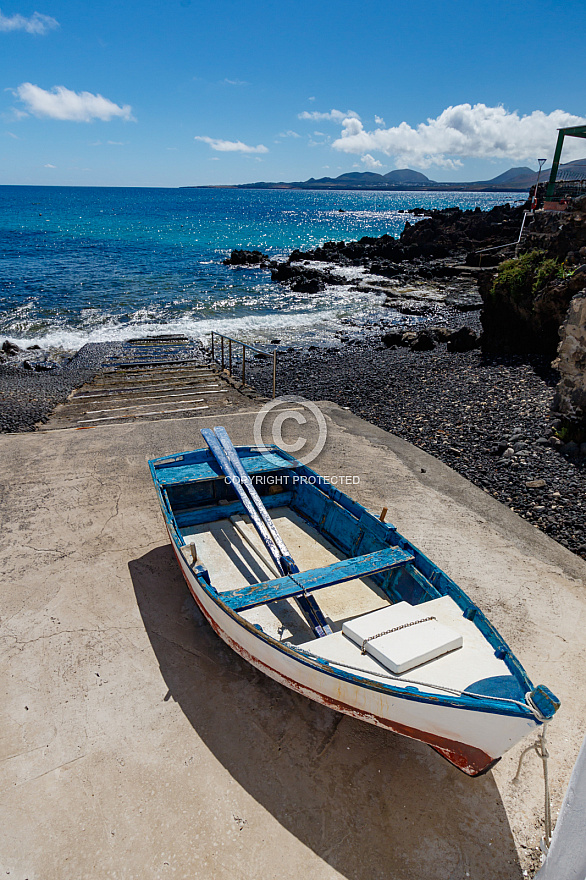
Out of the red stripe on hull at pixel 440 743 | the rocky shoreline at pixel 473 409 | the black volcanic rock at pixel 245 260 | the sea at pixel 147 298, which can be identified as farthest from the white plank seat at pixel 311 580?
the black volcanic rock at pixel 245 260

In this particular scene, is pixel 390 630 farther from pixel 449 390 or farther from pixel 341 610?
pixel 449 390

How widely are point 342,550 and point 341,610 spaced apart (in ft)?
3.46

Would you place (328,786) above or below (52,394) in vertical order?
above

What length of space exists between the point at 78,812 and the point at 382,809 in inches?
101

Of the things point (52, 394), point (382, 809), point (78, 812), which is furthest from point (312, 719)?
point (52, 394)

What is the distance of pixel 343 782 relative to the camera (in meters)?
4.26

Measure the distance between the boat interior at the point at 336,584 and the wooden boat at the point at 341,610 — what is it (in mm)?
15

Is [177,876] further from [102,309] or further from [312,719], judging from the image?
[102,309]

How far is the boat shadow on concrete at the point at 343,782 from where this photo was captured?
380cm

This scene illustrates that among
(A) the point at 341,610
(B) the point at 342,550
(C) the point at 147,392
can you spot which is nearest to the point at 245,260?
(C) the point at 147,392

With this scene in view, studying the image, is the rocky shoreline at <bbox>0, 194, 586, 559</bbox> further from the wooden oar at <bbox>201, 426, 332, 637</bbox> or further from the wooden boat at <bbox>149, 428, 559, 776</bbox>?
the wooden oar at <bbox>201, 426, 332, 637</bbox>

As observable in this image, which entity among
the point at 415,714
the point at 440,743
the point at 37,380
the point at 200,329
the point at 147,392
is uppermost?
the point at 415,714

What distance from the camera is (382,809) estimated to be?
13.4ft

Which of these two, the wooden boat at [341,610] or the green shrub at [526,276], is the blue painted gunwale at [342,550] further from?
the green shrub at [526,276]
